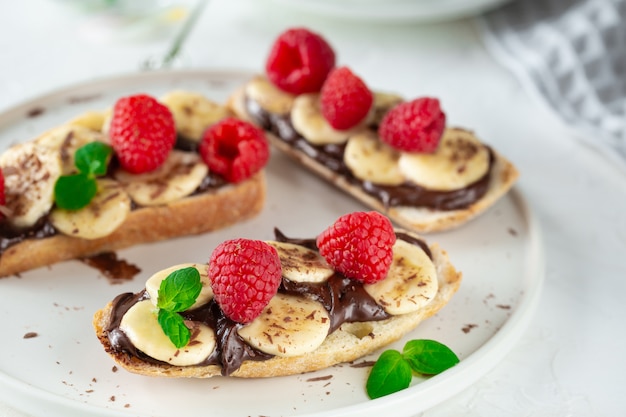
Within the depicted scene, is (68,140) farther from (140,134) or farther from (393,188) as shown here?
(393,188)

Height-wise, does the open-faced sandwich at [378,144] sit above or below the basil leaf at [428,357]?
above

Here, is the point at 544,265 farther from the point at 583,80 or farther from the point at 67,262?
the point at 67,262

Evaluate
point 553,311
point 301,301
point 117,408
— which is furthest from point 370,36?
point 117,408

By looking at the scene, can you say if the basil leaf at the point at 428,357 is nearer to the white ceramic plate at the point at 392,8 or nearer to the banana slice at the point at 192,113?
the banana slice at the point at 192,113

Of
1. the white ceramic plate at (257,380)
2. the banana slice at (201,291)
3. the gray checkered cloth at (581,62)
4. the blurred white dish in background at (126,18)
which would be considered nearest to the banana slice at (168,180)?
the white ceramic plate at (257,380)

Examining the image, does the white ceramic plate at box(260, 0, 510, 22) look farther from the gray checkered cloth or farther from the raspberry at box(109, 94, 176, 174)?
the raspberry at box(109, 94, 176, 174)

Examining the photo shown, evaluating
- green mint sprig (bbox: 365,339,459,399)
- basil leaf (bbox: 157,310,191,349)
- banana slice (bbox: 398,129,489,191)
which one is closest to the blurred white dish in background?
banana slice (bbox: 398,129,489,191)
